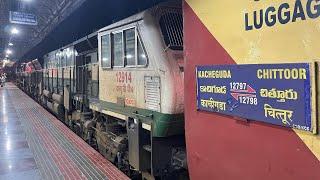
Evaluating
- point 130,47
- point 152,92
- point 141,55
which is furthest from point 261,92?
point 130,47

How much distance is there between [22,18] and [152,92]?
18.7 meters

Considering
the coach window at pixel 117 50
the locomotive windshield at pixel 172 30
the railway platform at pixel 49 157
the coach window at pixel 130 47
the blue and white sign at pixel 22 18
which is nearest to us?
the locomotive windshield at pixel 172 30

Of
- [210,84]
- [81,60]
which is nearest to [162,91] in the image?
[210,84]

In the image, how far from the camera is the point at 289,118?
224 centimetres

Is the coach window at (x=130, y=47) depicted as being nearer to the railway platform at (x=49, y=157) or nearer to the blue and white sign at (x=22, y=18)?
the railway platform at (x=49, y=157)

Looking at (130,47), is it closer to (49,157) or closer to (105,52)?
(105,52)

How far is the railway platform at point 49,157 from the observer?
5719 mm

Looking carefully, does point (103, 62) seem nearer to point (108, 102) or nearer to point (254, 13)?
point (108, 102)

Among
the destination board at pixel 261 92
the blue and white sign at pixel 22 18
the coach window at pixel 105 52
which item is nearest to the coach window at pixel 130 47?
the coach window at pixel 105 52

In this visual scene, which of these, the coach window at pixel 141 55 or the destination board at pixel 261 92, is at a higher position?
the coach window at pixel 141 55

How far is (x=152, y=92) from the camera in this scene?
182 inches

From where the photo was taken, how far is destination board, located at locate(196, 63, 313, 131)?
2160 mm

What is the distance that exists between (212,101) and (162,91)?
1.44 m

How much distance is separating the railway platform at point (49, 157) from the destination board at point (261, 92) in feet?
9.92
